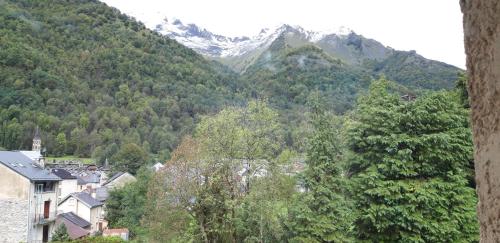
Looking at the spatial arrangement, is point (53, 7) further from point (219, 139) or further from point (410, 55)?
point (219, 139)

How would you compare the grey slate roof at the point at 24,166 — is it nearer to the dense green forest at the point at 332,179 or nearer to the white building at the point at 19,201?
the white building at the point at 19,201

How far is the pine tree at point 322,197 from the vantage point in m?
16.2

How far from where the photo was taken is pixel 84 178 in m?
75.5

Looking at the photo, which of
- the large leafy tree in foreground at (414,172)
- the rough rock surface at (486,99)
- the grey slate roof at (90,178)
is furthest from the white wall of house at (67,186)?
the rough rock surface at (486,99)

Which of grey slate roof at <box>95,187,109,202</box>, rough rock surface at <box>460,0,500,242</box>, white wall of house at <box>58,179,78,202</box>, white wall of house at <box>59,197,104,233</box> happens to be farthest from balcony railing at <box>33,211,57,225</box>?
rough rock surface at <box>460,0,500,242</box>

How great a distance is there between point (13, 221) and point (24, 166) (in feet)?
14.4

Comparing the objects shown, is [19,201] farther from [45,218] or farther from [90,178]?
[90,178]

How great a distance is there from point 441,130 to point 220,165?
10412mm

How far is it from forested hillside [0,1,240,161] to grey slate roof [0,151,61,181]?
6299 cm

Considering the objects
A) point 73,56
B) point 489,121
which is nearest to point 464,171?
point 489,121

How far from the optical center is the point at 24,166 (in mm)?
34125

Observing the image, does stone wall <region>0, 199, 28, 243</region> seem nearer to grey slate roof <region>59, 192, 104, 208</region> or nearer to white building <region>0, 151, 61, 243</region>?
white building <region>0, 151, 61, 243</region>

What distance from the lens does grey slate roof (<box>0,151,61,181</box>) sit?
106ft

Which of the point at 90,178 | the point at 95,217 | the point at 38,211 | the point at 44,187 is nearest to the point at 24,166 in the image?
the point at 44,187
